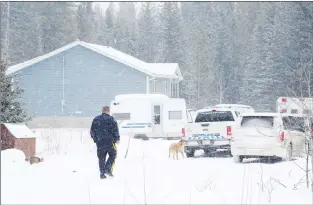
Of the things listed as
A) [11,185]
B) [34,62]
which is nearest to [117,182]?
[11,185]

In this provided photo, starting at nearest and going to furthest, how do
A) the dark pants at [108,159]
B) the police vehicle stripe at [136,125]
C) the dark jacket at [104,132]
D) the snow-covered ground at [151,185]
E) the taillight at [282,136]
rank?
the snow-covered ground at [151,185]
the dark pants at [108,159]
the dark jacket at [104,132]
the taillight at [282,136]
the police vehicle stripe at [136,125]

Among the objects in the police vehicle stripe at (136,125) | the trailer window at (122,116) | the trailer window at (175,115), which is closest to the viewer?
the trailer window at (175,115)

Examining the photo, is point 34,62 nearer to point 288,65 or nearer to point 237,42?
point 288,65

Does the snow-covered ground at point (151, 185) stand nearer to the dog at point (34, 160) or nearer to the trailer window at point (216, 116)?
the dog at point (34, 160)

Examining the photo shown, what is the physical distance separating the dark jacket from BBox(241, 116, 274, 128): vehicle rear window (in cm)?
553

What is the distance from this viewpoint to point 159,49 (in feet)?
245

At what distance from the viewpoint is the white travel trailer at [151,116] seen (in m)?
28.5

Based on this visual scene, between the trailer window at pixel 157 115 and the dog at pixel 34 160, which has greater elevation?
the trailer window at pixel 157 115

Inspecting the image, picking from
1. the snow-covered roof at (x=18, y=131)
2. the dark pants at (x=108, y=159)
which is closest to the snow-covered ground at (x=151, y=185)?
the dark pants at (x=108, y=159)

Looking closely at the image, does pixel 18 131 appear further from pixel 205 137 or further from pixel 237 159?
pixel 205 137

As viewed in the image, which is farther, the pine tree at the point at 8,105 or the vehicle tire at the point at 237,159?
the pine tree at the point at 8,105

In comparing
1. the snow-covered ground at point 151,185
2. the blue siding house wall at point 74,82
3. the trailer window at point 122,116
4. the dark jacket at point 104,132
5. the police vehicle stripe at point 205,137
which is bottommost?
the snow-covered ground at point 151,185

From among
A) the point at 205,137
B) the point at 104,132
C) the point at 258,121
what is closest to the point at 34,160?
the point at 104,132

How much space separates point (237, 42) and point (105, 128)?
58.8 meters
